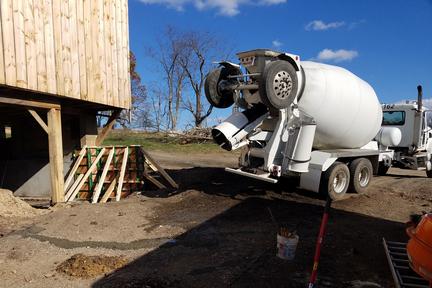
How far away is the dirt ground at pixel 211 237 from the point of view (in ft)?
16.0

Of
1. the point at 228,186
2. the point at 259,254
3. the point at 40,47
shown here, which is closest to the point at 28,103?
the point at 40,47

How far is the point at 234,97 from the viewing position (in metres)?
9.20

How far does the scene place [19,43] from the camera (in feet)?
26.7

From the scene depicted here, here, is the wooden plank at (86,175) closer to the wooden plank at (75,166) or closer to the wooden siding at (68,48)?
the wooden plank at (75,166)

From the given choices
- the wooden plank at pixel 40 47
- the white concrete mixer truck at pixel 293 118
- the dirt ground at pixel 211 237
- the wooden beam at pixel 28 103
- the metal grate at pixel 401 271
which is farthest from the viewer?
the wooden plank at pixel 40 47

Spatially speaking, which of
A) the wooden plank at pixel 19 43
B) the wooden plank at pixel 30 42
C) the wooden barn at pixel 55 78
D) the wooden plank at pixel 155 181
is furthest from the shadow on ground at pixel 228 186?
the wooden plank at pixel 19 43

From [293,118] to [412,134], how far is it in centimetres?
826

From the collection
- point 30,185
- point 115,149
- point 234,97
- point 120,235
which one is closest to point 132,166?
point 115,149

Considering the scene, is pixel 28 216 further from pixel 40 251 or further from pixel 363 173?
pixel 363 173

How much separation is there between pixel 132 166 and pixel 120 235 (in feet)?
19.9

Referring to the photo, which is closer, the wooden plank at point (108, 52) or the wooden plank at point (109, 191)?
the wooden plank at point (108, 52)

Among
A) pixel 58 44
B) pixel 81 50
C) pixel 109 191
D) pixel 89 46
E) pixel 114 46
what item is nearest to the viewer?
pixel 58 44

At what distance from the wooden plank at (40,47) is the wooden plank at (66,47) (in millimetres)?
731

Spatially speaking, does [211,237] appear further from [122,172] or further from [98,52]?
[98,52]
